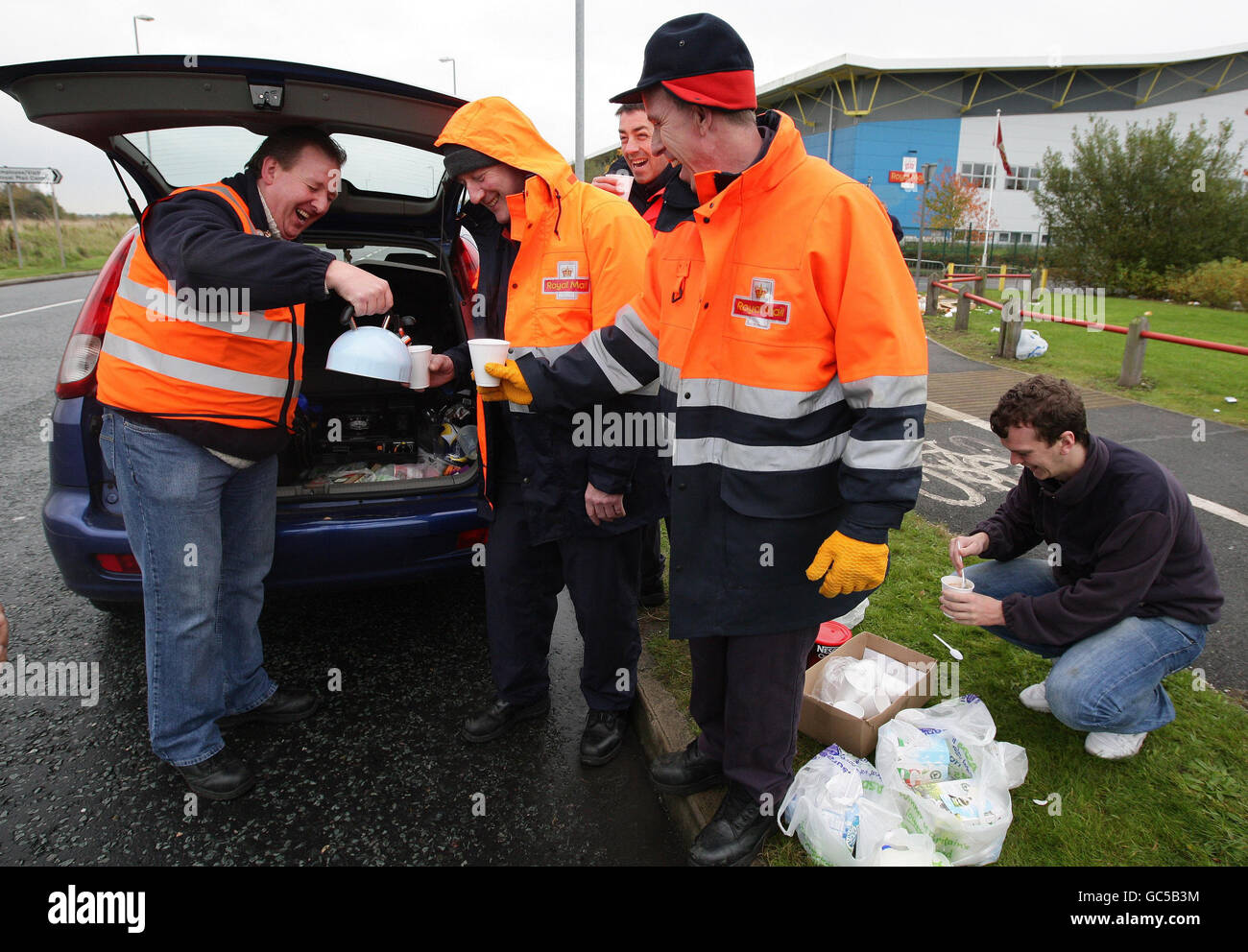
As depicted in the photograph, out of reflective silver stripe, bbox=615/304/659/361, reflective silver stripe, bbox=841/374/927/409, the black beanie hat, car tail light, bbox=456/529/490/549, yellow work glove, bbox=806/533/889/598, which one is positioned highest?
the black beanie hat

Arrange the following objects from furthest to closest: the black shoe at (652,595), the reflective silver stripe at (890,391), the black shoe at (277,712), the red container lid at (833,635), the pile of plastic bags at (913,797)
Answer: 1. the black shoe at (652,595)
2. the red container lid at (833,635)
3. the black shoe at (277,712)
4. the pile of plastic bags at (913,797)
5. the reflective silver stripe at (890,391)

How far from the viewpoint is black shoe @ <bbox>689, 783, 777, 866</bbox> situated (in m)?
2.09

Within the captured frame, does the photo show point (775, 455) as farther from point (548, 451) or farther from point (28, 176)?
point (28, 176)

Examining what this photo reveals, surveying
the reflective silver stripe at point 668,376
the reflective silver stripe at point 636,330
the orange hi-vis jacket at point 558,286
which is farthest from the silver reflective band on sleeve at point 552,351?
the reflective silver stripe at point 668,376

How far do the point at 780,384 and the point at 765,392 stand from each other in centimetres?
4

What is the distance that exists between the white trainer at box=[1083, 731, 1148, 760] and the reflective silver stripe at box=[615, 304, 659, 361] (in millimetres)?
1909

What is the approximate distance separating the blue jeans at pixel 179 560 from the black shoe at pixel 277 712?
0.80ft

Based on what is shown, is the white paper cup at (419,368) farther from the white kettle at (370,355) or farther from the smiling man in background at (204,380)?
the smiling man in background at (204,380)

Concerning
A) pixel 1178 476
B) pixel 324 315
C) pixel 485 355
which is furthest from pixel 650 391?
pixel 1178 476

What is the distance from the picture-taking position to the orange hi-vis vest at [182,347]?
2178mm

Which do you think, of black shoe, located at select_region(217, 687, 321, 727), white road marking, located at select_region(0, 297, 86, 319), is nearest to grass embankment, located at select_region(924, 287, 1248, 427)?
black shoe, located at select_region(217, 687, 321, 727)

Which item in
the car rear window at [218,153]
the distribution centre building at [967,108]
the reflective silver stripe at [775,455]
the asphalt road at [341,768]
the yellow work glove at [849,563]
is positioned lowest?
the asphalt road at [341,768]

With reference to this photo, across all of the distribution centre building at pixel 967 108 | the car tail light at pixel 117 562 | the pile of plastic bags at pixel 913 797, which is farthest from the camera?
the distribution centre building at pixel 967 108

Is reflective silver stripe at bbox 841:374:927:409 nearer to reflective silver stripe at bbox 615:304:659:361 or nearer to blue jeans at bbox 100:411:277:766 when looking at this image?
reflective silver stripe at bbox 615:304:659:361
